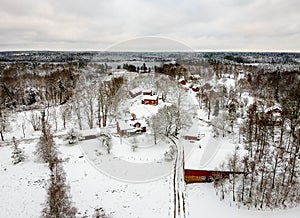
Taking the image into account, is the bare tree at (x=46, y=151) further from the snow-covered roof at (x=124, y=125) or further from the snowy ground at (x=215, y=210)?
the snowy ground at (x=215, y=210)

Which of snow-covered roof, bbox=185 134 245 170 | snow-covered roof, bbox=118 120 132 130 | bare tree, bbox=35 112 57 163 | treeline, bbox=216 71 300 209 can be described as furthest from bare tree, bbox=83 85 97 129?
treeline, bbox=216 71 300 209

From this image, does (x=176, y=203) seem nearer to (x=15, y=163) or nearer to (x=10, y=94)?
(x=15, y=163)

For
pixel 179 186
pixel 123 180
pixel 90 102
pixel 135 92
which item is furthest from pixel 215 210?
pixel 135 92

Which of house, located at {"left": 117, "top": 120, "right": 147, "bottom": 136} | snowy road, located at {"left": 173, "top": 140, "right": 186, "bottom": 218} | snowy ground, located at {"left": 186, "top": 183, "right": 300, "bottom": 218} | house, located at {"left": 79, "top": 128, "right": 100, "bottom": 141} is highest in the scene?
house, located at {"left": 117, "top": 120, "right": 147, "bottom": 136}

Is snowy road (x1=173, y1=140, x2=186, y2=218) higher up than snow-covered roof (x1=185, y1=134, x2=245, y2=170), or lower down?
lower down

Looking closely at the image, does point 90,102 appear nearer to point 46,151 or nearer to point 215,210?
point 46,151

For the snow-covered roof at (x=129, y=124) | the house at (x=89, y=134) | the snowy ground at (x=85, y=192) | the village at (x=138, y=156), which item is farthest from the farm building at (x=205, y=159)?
the house at (x=89, y=134)

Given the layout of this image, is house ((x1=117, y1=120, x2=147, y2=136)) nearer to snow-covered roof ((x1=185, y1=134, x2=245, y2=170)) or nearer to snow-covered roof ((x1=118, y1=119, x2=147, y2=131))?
snow-covered roof ((x1=118, y1=119, x2=147, y2=131))

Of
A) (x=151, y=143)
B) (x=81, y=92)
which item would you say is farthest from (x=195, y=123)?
(x=81, y=92)
